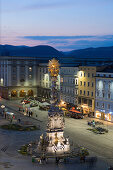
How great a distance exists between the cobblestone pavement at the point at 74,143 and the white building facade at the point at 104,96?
16.1 ft

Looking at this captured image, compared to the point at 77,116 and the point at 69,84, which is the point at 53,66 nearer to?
the point at 77,116

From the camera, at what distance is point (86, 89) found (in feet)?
237

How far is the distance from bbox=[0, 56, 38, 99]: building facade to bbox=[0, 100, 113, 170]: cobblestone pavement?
39.1 metres

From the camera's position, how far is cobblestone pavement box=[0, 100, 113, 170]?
33875 millimetres

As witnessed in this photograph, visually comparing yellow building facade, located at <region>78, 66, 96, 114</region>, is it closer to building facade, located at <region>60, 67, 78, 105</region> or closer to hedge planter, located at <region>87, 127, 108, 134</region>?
building facade, located at <region>60, 67, 78, 105</region>

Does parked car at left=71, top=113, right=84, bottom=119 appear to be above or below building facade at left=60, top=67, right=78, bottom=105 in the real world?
below

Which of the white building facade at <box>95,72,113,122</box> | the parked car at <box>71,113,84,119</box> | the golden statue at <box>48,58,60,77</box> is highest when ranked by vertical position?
the golden statue at <box>48,58,60,77</box>

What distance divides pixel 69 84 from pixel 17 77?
1234 inches

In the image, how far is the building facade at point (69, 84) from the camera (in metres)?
76.5

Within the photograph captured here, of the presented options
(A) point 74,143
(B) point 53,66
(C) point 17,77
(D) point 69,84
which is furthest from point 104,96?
(C) point 17,77

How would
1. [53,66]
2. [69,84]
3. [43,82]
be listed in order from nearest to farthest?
[53,66], [69,84], [43,82]

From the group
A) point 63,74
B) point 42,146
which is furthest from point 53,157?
point 63,74

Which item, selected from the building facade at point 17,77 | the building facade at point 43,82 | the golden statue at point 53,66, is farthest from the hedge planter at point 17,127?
the building facade at point 17,77

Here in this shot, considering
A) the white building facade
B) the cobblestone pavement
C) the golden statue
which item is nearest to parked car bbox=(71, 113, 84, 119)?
the cobblestone pavement
